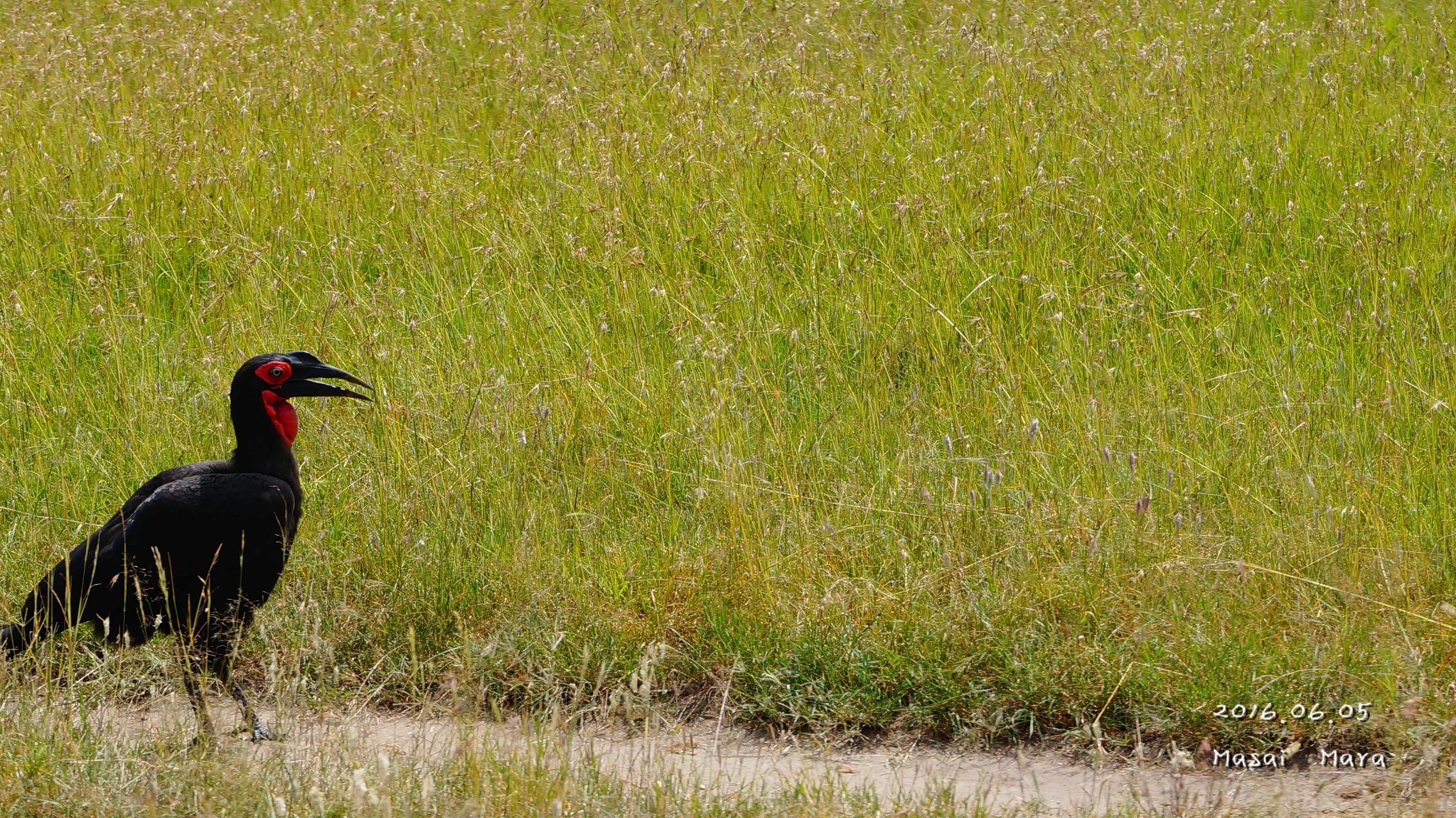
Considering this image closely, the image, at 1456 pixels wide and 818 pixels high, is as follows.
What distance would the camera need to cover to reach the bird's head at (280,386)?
3941 mm

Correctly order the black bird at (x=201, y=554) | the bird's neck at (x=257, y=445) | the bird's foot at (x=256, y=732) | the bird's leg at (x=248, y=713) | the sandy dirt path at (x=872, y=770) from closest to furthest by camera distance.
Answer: the sandy dirt path at (x=872, y=770), the bird's foot at (x=256, y=732), the bird's leg at (x=248, y=713), the black bird at (x=201, y=554), the bird's neck at (x=257, y=445)

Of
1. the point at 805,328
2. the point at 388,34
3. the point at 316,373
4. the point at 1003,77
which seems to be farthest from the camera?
the point at 388,34

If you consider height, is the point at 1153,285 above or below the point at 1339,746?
above

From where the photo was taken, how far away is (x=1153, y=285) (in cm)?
555

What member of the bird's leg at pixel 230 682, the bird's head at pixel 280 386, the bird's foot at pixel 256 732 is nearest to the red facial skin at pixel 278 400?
the bird's head at pixel 280 386

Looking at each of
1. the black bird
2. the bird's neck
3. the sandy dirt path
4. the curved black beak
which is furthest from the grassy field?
the curved black beak

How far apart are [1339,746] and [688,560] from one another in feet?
5.87

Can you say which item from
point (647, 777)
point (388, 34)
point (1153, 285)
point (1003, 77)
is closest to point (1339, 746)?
point (647, 777)

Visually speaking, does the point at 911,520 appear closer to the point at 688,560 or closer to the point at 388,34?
the point at 688,560

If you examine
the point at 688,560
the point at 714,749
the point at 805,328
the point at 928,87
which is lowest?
the point at 714,749

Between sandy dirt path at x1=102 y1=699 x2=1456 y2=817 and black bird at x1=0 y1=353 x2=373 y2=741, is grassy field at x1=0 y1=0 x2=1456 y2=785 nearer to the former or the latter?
sandy dirt path at x1=102 y1=699 x2=1456 y2=817

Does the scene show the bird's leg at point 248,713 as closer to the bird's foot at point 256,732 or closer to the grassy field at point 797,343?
the bird's foot at point 256,732

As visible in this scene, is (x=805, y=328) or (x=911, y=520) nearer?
(x=911, y=520)

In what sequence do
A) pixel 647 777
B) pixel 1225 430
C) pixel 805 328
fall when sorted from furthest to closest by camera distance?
pixel 805 328
pixel 1225 430
pixel 647 777
